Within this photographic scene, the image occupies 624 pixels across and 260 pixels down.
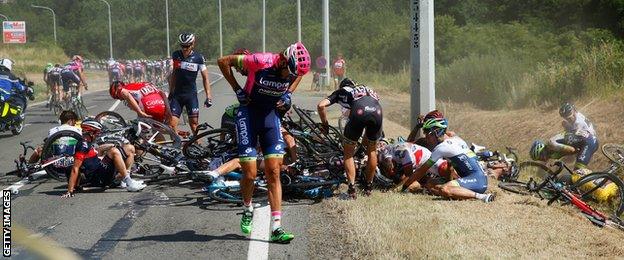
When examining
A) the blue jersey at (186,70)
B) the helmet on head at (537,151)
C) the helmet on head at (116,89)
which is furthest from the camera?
the helmet on head at (537,151)

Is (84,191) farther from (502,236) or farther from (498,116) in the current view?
(498,116)

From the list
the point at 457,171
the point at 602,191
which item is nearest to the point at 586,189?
the point at 602,191

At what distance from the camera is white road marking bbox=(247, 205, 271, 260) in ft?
22.2

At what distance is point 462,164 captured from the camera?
381 inches

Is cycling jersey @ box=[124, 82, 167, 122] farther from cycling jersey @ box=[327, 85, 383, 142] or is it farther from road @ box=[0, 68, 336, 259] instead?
cycling jersey @ box=[327, 85, 383, 142]

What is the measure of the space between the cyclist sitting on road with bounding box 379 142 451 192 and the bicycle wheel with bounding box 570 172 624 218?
183 centimetres

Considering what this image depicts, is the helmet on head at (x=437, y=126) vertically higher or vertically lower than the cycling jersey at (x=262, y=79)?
lower

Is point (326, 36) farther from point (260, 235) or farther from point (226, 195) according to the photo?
point (260, 235)

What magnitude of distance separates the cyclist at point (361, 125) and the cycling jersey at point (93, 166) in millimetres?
3122

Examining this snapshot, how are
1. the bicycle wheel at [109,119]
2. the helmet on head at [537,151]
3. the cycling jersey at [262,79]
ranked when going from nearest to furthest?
the cycling jersey at [262,79] < the bicycle wheel at [109,119] < the helmet on head at [537,151]

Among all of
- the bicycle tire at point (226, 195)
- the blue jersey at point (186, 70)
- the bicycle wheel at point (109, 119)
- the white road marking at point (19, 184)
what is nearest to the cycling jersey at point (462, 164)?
the bicycle tire at point (226, 195)

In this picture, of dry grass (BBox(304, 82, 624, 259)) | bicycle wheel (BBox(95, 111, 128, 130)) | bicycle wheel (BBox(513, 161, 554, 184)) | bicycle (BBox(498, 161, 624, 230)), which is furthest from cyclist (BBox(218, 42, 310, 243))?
bicycle wheel (BBox(513, 161, 554, 184))

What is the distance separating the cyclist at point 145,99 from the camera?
1169 cm

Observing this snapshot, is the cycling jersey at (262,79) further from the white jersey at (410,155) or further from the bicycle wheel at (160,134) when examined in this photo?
the bicycle wheel at (160,134)
